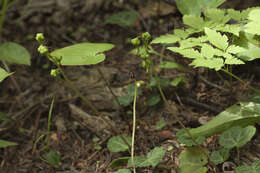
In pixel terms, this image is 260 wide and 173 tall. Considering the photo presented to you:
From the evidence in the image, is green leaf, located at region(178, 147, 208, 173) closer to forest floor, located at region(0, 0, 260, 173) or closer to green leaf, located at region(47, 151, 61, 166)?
forest floor, located at region(0, 0, 260, 173)

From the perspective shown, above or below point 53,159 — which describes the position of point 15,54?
above

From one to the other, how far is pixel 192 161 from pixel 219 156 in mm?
150

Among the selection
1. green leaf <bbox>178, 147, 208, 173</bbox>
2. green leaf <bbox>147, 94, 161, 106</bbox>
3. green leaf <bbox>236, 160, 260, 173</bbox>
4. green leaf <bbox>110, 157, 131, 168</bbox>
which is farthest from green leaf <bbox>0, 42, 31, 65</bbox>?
green leaf <bbox>236, 160, 260, 173</bbox>

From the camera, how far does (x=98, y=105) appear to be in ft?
6.98

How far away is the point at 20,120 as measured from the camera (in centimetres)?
215

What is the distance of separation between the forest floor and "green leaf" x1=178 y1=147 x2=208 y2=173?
0.07 meters

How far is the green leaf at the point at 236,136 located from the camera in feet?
4.49

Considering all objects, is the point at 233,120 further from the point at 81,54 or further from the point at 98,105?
the point at 98,105

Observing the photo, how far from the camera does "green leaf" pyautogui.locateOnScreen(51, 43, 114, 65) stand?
143cm

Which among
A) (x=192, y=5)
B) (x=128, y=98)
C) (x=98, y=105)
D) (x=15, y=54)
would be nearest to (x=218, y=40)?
(x=192, y=5)

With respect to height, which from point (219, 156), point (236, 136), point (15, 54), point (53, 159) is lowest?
point (53, 159)

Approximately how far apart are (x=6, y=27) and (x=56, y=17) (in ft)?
2.05

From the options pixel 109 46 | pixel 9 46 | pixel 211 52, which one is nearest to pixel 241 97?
pixel 211 52

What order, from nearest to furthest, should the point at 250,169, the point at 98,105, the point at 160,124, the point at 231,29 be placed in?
the point at 250,169, the point at 231,29, the point at 160,124, the point at 98,105
